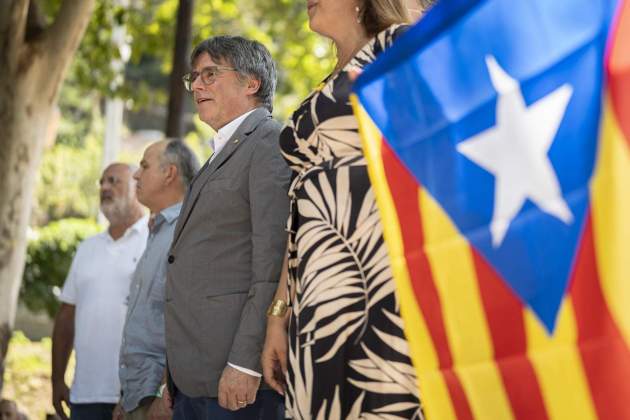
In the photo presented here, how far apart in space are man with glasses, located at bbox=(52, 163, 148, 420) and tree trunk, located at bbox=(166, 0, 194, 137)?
12.1 feet

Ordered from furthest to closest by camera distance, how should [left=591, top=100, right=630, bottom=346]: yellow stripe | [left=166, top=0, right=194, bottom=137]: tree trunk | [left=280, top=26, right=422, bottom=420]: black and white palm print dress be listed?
[left=166, top=0, right=194, bottom=137]: tree trunk < [left=280, top=26, right=422, bottom=420]: black and white palm print dress < [left=591, top=100, right=630, bottom=346]: yellow stripe

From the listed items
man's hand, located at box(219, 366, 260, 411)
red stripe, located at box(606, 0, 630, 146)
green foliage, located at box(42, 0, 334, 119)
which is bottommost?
man's hand, located at box(219, 366, 260, 411)

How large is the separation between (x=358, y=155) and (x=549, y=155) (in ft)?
3.13

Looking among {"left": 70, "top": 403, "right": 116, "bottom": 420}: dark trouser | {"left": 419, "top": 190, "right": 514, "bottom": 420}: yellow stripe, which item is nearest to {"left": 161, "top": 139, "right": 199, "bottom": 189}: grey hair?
{"left": 70, "top": 403, "right": 116, "bottom": 420}: dark trouser

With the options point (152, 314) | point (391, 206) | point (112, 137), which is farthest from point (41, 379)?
point (112, 137)

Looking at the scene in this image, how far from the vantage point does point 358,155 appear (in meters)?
3.45

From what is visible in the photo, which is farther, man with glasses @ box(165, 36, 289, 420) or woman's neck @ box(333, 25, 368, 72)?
man with glasses @ box(165, 36, 289, 420)

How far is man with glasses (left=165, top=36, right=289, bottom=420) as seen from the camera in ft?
13.5

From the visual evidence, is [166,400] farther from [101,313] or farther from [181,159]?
[101,313]

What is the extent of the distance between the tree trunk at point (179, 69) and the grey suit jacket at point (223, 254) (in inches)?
261

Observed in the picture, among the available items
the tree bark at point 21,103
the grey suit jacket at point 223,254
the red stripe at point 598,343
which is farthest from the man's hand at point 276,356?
the tree bark at point 21,103

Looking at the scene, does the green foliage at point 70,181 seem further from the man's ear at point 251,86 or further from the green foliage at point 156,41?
the man's ear at point 251,86

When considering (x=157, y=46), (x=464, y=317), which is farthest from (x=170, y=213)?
(x=157, y=46)

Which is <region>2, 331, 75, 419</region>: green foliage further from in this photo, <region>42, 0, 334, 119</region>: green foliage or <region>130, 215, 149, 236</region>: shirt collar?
<region>130, 215, 149, 236</region>: shirt collar
